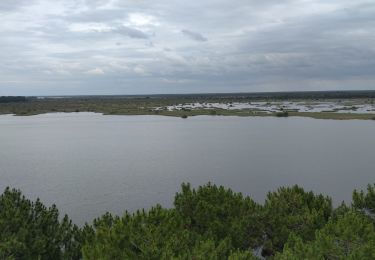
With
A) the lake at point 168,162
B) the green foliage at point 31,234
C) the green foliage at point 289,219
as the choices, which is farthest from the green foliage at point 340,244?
the lake at point 168,162

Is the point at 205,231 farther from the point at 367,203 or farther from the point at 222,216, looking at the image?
the point at 367,203

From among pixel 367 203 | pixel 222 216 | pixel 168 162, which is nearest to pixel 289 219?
pixel 222 216

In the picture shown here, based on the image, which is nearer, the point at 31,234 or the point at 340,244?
the point at 340,244

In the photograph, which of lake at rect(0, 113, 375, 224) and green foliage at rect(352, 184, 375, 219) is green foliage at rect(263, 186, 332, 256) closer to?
green foliage at rect(352, 184, 375, 219)

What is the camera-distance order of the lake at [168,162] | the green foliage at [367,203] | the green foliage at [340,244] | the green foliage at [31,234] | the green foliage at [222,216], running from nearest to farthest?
the green foliage at [340,244] → the green foliage at [31,234] → the green foliage at [222,216] → the green foliage at [367,203] → the lake at [168,162]

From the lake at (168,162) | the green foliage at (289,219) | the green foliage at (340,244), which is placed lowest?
the lake at (168,162)

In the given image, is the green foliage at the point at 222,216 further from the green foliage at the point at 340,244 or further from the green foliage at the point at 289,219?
the green foliage at the point at 340,244

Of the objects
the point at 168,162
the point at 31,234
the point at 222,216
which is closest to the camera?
the point at 31,234

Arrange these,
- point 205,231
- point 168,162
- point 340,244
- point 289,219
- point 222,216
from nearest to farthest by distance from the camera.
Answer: point 340,244, point 205,231, point 289,219, point 222,216, point 168,162
